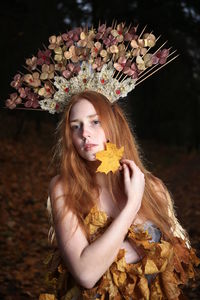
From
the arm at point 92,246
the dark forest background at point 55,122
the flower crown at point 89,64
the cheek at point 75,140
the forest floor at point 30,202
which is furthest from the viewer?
the dark forest background at point 55,122

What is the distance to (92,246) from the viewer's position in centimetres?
149

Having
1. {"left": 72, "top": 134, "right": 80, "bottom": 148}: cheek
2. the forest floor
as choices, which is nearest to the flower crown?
{"left": 72, "top": 134, "right": 80, "bottom": 148}: cheek

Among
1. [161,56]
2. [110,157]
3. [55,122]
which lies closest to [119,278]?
[110,157]

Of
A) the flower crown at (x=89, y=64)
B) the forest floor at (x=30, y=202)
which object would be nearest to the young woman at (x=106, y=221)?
the flower crown at (x=89, y=64)

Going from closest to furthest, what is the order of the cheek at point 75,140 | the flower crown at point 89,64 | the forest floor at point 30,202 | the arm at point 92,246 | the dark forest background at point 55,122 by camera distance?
the arm at point 92,246 → the cheek at point 75,140 → the flower crown at point 89,64 → the forest floor at point 30,202 → the dark forest background at point 55,122

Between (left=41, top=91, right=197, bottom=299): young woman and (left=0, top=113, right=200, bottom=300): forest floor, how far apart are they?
0.49 meters

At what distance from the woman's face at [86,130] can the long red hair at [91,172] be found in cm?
2

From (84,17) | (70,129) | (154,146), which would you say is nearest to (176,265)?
(70,129)

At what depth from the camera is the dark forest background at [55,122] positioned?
487 centimetres

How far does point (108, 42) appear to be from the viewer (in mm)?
1903

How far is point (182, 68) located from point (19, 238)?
7.32 meters

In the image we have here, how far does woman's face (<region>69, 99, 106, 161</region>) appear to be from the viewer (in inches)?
66.5

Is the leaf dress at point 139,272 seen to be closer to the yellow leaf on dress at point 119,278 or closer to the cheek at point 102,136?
the yellow leaf on dress at point 119,278

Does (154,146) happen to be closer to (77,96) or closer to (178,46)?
(178,46)
